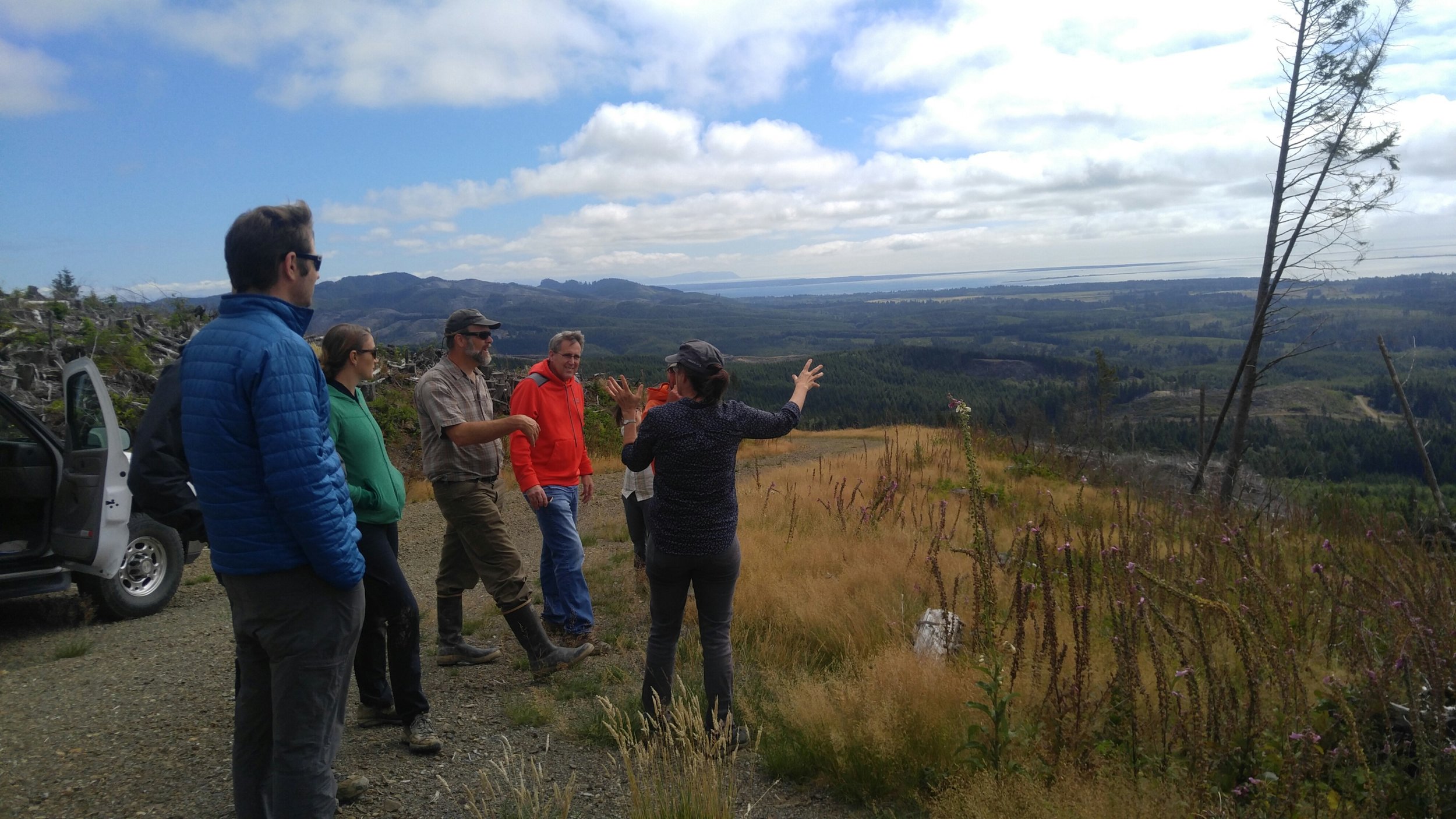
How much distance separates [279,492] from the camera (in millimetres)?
2205

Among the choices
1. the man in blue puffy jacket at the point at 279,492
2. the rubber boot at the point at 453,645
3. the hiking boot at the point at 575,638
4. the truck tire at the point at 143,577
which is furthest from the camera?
the truck tire at the point at 143,577

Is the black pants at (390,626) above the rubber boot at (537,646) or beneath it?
above

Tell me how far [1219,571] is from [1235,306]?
18497 cm

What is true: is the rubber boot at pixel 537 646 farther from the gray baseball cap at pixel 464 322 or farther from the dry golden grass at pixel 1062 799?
the dry golden grass at pixel 1062 799

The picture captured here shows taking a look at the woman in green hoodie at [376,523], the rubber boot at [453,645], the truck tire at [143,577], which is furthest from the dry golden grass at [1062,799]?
the truck tire at [143,577]

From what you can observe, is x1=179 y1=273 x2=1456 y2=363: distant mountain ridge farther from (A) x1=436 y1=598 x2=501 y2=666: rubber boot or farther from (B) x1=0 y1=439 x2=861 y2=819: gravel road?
(A) x1=436 y1=598 x2=501 y2=666: rubber boot

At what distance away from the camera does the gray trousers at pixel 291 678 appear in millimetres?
2293

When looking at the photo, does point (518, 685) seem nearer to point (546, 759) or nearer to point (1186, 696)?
point (546, 759)

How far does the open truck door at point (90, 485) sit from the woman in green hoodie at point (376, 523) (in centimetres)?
302

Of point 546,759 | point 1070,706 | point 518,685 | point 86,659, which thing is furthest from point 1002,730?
point 86,659

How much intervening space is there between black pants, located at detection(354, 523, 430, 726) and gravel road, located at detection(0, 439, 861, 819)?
0.26 meters

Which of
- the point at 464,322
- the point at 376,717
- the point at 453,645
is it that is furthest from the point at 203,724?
the point at 464,322

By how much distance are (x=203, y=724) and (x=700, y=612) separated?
2582 millimetres

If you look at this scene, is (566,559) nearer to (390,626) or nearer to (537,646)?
(537,646)
